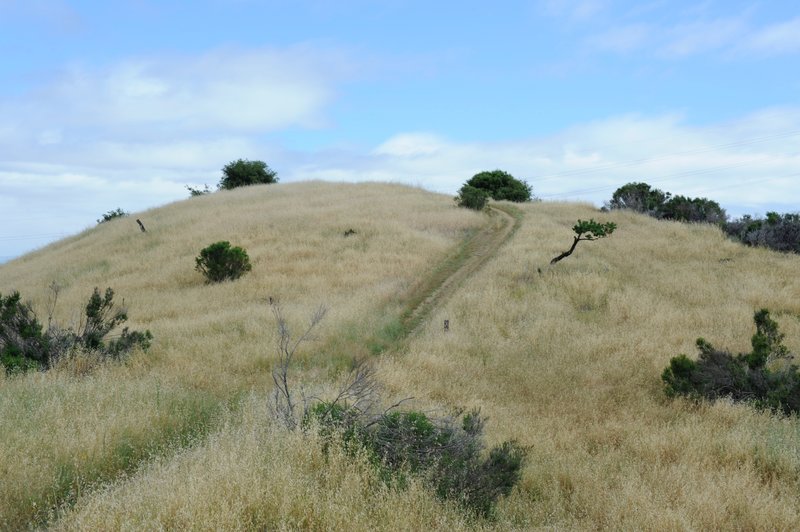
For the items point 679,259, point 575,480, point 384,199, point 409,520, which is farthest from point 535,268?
point 384,199

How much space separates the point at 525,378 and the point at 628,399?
5.57 ft

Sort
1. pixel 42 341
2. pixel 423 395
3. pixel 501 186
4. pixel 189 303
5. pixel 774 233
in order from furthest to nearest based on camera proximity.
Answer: pixel 501 186 < pixel 774 233 < pixel 189 303 < pixel 42 341 < pixel 423 395

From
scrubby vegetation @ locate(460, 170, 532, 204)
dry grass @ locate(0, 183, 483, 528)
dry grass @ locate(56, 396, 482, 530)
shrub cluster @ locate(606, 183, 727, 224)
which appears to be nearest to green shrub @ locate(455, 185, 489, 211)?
dry grass @ locate(0, 183, 483, 528)

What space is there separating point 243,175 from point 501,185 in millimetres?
28476

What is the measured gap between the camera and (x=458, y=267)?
2048 cm

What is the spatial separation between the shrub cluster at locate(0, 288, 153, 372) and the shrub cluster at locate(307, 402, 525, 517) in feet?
21.0

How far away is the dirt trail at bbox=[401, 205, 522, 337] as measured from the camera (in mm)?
14753

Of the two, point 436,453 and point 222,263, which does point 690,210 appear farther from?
point 436,453

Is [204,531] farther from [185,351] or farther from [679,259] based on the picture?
[679,259]

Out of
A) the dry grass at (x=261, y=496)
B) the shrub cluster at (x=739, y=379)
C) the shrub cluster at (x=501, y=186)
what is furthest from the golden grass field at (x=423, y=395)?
the shrub cluster at (x=501, y=186)

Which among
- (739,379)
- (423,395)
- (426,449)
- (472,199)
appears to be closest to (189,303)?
(423,395)

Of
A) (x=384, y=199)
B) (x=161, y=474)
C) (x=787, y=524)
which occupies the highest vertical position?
(x=384, y=199)

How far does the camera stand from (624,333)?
12.2 m

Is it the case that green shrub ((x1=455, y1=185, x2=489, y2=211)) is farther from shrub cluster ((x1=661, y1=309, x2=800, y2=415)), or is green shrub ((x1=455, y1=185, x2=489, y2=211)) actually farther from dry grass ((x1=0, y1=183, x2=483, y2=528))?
shrub cluster ((x1=661, y1=309, x2=800, y2=415))
